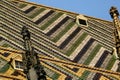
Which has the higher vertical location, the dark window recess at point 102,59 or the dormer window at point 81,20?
the dormer window at point 81,20

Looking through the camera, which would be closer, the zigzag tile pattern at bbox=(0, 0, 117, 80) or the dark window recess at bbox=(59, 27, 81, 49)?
the zigzag tile pattern at bbox=(0, 0, 117, 80)

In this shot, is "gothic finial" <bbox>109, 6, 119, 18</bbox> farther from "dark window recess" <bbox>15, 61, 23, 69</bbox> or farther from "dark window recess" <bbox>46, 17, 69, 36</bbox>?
"dark window recess" <bbox>46, 17, 69, 36</bbox>

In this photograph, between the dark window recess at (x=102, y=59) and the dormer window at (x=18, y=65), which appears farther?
the dark window recess at (x=102, y=59)

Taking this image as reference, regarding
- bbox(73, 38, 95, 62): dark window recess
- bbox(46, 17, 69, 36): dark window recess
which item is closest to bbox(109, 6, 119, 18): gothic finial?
bbox(73, 38, 95, 62): dark window recess

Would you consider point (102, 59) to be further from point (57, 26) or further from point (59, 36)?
point (57, 26)

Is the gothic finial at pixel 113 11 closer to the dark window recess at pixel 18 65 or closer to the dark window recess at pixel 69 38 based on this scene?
the dark window recess at pixel 18 65

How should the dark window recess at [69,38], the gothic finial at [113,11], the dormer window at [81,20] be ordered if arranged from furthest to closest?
the dormer window at [81,20] < the dark window recess at [69,38] < the gothic finial at [113,11]

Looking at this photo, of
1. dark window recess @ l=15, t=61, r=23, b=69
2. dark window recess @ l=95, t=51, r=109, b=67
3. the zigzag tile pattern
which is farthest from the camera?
dark window recess @ l=95, t=51, r=109, b=67

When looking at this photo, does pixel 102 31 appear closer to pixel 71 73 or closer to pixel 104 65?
pixel 104 65

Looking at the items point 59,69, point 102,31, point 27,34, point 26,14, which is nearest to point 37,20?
point 26,14

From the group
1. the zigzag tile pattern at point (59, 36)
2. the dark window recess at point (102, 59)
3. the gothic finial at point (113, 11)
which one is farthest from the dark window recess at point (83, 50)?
the gothic finial at point (113, 11)

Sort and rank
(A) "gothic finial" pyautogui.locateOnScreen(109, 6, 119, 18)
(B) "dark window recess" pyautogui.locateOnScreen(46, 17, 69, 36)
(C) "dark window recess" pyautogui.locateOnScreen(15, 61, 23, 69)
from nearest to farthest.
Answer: (A) "gothic finial" pyautogui.locateOnScreen(109, 6, 119, 18), (C) "dark window recess" pyautogui.locateOnScreen(15, 61, 23, 69), (B) "dark window recess" pyautogui.locateOnScreen(46, 17, 69, 36)

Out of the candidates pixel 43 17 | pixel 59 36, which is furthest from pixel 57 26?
pixel 59 36

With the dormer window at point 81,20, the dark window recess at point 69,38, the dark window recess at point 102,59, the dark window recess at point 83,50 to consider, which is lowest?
the dark window recess at point 102,59
